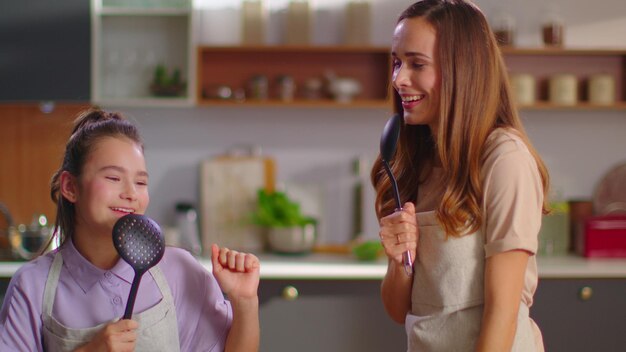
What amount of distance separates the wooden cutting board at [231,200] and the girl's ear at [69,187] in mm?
2042

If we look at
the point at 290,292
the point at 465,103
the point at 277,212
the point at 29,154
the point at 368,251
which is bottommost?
the point at 290,292

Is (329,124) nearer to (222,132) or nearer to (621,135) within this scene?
(222,132)

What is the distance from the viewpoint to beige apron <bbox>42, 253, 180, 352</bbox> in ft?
4.53

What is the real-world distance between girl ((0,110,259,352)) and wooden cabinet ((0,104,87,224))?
2.13 m

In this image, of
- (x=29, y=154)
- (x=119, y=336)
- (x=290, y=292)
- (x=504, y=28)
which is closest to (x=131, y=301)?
(x=119, y=336)

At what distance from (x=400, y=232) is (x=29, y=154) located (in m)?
2.56

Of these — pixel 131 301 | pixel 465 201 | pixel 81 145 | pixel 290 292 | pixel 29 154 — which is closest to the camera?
pixel 131 301

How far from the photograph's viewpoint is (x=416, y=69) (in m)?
1.47

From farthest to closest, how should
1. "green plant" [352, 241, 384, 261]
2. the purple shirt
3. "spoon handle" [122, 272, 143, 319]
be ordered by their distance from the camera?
"green plant" [352, 241, 384, 261] < the purple shirt < "spoon handle" [122, 272, 143, 319]

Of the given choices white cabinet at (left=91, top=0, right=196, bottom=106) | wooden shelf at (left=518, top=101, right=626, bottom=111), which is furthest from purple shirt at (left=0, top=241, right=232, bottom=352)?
wooden shelf at (left=518, top=101, right=626, bottom=111)

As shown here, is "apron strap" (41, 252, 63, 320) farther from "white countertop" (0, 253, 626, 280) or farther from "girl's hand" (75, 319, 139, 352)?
"white countertop" (0, 253, 626, 280)

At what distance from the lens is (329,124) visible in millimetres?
3682

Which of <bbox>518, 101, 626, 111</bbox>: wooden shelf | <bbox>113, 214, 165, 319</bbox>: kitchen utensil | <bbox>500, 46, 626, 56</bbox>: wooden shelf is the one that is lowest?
<bbox>113, 214, 165, 319</bbox>: kitchen utensil

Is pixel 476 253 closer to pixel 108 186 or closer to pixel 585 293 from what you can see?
pixel 108 186
